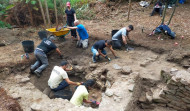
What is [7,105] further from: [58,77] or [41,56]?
[41,56]

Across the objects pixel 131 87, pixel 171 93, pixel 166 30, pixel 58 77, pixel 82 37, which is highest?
pixel 166 30

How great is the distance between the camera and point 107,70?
16.8ft

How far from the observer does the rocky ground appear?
151 inches

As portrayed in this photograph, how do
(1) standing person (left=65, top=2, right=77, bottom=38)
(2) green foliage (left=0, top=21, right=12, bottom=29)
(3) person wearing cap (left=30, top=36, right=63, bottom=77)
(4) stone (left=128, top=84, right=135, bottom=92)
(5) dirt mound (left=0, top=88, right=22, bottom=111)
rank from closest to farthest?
(5) dirt mound (left=0, top=88, right=22, bottom=111) → (4) stone (left=128, top=84, right=135, bottom=92) → (3) person wearing cap (left=30, top=36, right=63, bottom=77) → (1) standing person (left=65, top=2, right=77, bottom=38) → (2) green foliage (left=0, top=21, right=12, bottom=29)

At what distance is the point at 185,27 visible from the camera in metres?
8.14

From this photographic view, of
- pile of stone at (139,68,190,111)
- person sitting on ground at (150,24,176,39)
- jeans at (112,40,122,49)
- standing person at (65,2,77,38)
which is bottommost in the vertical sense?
pile of stone at (139,68,190,111)

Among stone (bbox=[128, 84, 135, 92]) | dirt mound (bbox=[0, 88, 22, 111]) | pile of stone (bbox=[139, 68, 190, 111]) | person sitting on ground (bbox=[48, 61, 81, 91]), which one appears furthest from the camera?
person sitting on ground (bbox=[48, 61, 81, 91])

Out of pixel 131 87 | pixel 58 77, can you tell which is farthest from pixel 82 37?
pixel 131 87

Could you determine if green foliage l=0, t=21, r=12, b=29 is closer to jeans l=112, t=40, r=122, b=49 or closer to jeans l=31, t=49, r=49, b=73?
jeans l=31, t=49, r=49, b=73

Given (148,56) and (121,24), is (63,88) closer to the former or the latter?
(148,56)

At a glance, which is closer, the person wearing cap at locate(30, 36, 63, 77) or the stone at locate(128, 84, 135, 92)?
the stone at locate(128, 84, 135, 92)

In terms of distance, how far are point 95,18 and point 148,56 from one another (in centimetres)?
666

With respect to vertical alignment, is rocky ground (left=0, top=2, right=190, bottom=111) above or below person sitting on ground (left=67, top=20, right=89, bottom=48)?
below

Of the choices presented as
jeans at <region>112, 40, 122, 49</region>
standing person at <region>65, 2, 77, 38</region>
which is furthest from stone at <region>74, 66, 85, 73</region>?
standing person at <region>65, 2, 77, 38</region>
